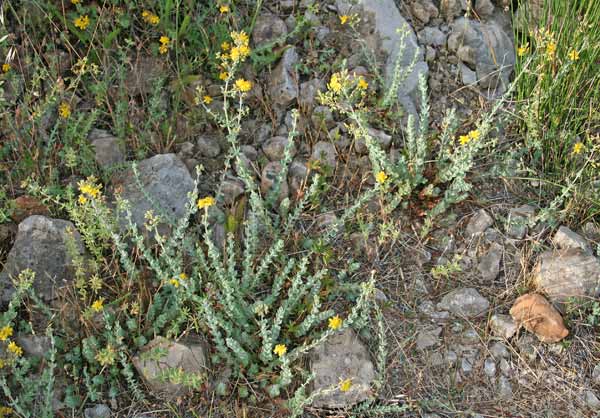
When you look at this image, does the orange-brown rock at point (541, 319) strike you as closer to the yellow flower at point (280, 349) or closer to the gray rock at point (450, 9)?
the yellow flower at point (280, 349)

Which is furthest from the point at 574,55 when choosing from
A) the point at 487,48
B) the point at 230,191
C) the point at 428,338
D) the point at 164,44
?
the point at 164,44

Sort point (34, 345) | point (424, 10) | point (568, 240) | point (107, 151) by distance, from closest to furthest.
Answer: point (34, 345) → point (568, 240) → point (107, 151) → point (424, 10)

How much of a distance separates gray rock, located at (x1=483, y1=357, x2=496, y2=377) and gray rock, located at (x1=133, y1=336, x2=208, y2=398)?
48.6 inches

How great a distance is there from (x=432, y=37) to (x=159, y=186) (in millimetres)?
1768

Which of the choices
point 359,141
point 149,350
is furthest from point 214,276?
point 359,141

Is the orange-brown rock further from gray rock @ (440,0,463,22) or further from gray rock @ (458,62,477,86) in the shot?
gray rock @ (440,0,463,22)

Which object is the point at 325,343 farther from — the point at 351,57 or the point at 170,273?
the point at 351,57

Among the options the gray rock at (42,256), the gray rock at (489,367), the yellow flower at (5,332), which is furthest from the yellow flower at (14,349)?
the gray rock at (489,367)

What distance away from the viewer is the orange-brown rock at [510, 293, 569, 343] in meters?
3.03

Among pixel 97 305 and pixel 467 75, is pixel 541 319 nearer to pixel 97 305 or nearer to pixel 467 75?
pixel 467 75

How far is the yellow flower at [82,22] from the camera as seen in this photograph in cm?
358

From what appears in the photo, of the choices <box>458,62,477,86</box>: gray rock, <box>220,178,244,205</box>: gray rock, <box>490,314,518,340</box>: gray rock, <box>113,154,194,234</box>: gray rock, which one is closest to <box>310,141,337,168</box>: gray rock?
<box>220,178,244,205</box>: gray rock

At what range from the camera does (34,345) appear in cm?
288

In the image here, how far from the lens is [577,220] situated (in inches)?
133
